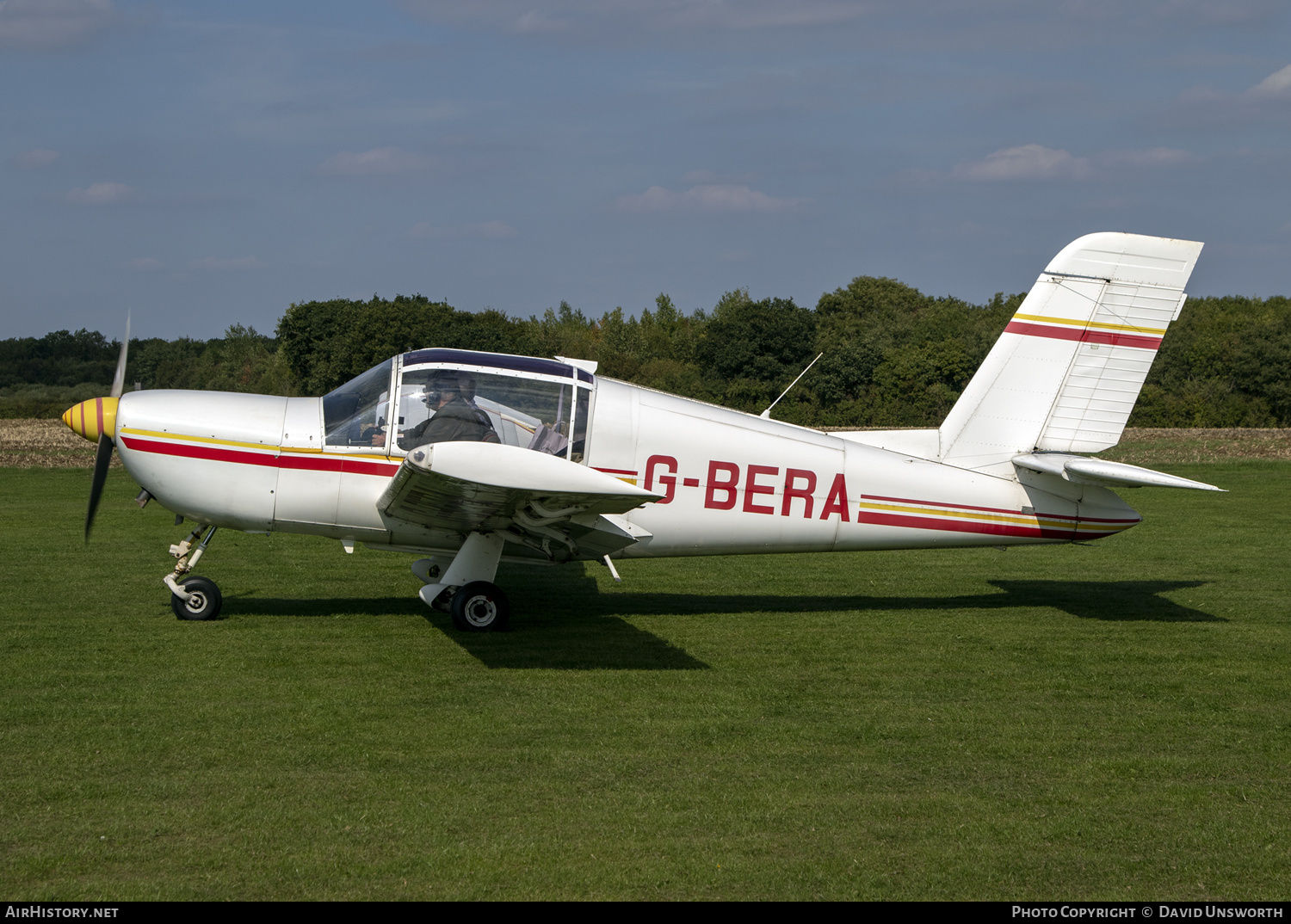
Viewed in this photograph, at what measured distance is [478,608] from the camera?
→ 8.13m

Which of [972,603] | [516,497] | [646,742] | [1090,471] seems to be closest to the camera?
[646,742]

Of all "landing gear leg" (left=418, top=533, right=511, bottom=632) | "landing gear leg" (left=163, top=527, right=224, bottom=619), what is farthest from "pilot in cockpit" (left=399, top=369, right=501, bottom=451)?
"landing gear leg" (left=163, top=527, right=224, bottom=619)

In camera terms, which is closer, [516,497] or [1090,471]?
[516,497]

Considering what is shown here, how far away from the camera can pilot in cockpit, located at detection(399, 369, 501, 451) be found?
7980 mm

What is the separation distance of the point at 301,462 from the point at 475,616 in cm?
181

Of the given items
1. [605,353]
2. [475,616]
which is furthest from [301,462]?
[605,353]

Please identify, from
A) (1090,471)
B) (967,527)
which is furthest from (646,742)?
(1090,471)

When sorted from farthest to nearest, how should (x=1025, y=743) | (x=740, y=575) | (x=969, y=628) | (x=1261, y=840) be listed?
1. (x=740, y=575)
2. (x=969, y=628)
3. (x=1025, y=743)
4. (x=1261, y=840)

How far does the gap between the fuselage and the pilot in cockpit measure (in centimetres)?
18

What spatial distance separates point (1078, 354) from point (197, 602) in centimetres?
776

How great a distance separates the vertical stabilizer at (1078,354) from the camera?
29.5ft

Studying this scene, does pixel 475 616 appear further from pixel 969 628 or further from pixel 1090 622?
pixel 1090 622

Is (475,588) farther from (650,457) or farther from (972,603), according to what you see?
(972,603)
